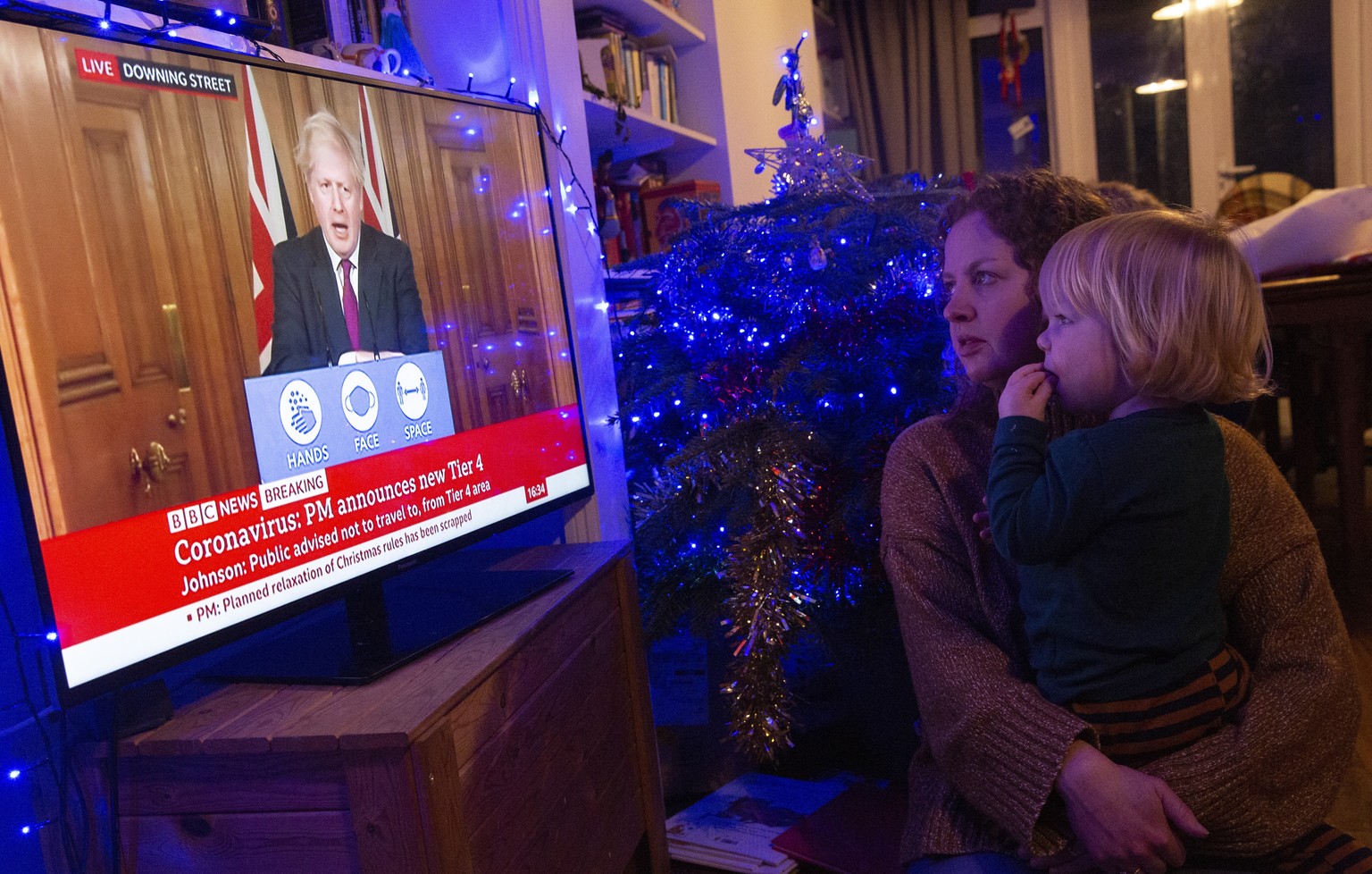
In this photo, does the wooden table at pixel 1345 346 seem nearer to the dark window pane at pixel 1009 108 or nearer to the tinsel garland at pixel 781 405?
the tinsel garland at pixel 781 405

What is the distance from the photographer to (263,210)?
3.81ft

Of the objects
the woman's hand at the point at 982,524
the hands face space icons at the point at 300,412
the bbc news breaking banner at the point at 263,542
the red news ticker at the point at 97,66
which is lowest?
the woman's hand at the point at 982,524

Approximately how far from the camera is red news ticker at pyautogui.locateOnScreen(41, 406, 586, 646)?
0.93m

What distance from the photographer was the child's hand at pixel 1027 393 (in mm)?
1131

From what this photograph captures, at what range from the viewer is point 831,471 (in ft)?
5.98

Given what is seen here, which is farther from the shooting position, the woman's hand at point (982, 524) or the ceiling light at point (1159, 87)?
the ceiling light at point (1159, 87)

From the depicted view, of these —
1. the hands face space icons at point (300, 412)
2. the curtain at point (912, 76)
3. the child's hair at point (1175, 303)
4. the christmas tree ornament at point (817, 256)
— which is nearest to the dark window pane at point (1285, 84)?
the curtain at point (912, 76)

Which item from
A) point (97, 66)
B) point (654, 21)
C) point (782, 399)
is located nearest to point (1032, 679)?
point (782, 399)

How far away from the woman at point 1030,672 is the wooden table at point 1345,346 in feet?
6.61

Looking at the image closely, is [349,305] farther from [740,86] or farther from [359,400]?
[740,86]

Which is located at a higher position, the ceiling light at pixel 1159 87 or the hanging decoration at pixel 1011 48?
the hanging decoration at pixel 1011 48

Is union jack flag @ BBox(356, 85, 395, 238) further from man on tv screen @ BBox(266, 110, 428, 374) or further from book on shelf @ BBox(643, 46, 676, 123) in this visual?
book on shelf @ BBox(643, 46, 676, 123)

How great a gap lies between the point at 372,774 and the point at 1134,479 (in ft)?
2.82

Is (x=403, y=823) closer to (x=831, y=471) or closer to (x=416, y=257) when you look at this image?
(x=416, y=257)
